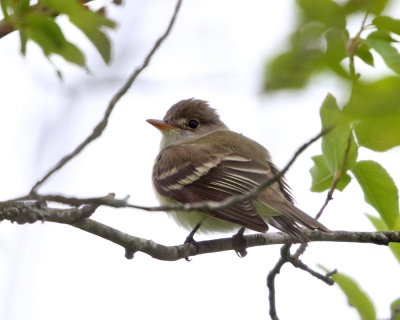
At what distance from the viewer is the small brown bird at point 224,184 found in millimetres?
4500

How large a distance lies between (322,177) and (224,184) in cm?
120

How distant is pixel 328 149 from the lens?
3.81 m

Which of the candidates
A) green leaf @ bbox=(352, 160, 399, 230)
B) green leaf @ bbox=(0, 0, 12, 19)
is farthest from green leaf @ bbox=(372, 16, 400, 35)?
green leaf @ bbox=(352, 160, 399, 230)

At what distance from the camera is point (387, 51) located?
2449 mm

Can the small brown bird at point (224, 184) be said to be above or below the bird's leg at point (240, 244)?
above

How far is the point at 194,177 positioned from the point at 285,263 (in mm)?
1599

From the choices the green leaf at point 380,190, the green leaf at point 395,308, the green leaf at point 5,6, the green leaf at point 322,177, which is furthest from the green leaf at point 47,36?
the green leaf at point 322,177

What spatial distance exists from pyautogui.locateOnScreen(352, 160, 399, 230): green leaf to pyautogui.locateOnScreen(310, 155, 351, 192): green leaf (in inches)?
13.8

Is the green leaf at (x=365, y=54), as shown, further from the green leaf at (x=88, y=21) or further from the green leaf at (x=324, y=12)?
the green leaf at (x=324, y=12)

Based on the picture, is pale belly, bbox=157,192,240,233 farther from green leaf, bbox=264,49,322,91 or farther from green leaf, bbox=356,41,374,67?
green leaf, bbox=264,49,322,91

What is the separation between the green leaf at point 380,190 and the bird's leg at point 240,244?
138 centimetres

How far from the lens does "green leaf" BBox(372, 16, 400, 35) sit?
222 centimetres

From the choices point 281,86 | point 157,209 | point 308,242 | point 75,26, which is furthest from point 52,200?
point 308,242

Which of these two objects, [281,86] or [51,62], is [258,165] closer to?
[51,62]
